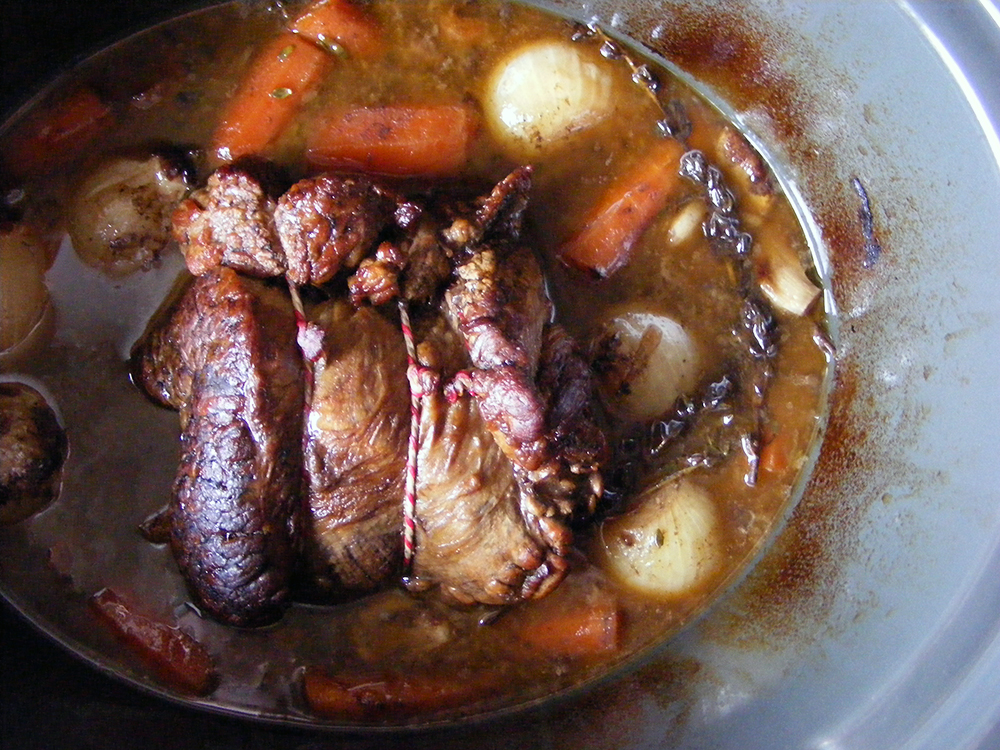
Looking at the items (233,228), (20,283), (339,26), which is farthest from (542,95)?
(20,283)

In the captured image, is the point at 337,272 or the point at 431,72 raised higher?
the point at 431,72

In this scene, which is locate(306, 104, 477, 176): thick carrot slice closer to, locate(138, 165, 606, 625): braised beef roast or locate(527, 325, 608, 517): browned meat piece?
locate(138, 165, 606, 625): braised beef roast

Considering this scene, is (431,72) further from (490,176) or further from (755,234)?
(755,234)

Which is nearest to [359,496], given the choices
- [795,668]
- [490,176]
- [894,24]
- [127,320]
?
[127,320]

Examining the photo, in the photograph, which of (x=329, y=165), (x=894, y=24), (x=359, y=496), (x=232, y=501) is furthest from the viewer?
(x=329, y=165)

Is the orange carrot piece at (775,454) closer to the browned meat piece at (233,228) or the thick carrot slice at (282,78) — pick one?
the browned meat piece at (233,228)

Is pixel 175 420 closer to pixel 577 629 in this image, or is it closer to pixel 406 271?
pixel 406 271
